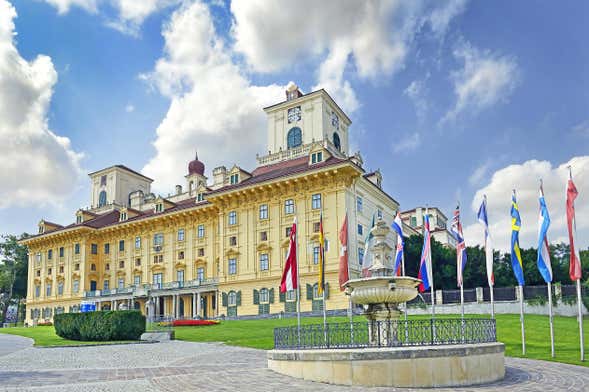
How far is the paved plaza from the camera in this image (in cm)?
1445

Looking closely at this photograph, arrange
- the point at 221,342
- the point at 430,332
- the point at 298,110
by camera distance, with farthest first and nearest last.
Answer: the point at 298,110 → the point at 221,342 → the point at 430,332

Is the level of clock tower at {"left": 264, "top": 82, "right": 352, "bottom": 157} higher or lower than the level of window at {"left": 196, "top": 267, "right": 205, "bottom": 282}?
higher

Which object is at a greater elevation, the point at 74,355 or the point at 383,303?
the point at 383,303

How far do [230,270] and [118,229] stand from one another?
21617 mm

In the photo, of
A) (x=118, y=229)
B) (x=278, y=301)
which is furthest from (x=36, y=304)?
(x=278, y=301)

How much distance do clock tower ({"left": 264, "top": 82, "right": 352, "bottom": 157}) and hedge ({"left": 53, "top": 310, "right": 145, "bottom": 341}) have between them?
3175 centimetres

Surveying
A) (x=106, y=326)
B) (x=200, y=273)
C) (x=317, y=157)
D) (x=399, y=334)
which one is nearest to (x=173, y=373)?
(x=399, y=334)

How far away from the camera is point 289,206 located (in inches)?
2047

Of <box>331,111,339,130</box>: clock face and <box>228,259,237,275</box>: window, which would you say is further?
<box>331,111,339,130</box>: clock face

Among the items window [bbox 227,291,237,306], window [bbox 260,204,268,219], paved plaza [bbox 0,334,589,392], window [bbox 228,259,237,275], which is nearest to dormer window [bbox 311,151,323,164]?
window [bbox 260,204,268,219]

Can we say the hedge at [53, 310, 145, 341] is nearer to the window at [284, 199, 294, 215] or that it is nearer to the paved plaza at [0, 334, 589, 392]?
the paved plaza at [0, 334, 589, 392]

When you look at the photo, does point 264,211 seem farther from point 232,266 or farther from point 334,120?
point 334,120

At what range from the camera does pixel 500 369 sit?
16047mm

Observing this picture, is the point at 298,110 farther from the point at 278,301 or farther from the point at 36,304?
the point at 36,304
